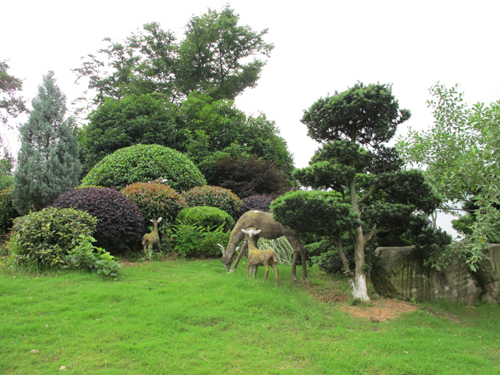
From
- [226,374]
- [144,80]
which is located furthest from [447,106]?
[144,80]

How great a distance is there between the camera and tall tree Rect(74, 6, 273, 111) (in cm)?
2522

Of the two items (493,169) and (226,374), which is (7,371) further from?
(493,169)

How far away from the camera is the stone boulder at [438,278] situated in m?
6.50

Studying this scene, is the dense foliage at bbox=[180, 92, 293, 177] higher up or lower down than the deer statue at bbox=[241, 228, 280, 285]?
higher up

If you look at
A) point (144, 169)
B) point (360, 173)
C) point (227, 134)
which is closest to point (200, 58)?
point (227, 134)

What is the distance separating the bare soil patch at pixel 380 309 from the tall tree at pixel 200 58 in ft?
69.5

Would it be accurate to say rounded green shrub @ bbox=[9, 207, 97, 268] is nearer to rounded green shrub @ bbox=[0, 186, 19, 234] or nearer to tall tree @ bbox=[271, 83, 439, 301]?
rounded green shrub @ bbox=[0, 186, 19, 234]

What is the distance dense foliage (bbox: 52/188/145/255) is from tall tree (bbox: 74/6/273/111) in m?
17.1

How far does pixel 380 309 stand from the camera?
234 inches

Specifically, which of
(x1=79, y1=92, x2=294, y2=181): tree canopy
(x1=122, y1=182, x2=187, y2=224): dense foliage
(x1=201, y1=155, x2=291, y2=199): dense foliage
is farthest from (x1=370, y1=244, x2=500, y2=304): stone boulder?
(x1=79, y1=92, x2=294, y2=181): tree canopy

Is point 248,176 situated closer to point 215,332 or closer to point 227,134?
point 227,134

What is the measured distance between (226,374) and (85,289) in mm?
3444

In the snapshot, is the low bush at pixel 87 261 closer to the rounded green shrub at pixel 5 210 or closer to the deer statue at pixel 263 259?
the deer statue at pixel 263 259

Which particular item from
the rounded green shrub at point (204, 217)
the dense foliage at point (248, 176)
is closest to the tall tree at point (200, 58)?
the dense foliage at point (248, 176)
